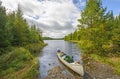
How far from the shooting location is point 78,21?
3547cm

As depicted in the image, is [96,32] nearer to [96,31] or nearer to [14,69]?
[96,31]

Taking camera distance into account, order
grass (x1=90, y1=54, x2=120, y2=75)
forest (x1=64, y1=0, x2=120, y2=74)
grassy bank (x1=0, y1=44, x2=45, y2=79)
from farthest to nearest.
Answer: forest (x1=64, y1=0, x2=120, y2=74), grass (x1=90, y1=54, x2=120, y2=75), grassy bank (x1=0, y1=44, x2=45, y2=79)

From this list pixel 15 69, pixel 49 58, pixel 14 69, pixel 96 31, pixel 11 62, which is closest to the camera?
pixel 14 69

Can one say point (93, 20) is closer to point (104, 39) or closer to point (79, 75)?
point (104, 39)

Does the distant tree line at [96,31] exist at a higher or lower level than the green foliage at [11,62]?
higher

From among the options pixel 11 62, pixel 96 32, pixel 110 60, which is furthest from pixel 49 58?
pixel 11 62

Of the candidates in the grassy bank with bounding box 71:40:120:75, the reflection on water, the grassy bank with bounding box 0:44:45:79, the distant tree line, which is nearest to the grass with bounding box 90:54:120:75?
the grassy bank with bounding box 71:40:120:75

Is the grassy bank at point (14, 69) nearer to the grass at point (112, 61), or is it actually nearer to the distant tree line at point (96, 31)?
the grass at point (112, 61)

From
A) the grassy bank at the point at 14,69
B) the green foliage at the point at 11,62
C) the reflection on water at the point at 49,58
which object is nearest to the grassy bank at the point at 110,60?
the reflection on water at the point at 49,58

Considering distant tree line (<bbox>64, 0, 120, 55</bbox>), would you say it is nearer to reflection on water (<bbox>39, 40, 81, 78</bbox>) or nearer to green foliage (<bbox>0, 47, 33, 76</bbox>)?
reflection on water (<bbox>39, 40, 81, 78</bbox>)

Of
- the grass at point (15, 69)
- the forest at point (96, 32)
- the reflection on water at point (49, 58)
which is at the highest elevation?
the forest at point (96, 32)

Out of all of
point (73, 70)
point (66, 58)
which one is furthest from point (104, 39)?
point (73, 70)

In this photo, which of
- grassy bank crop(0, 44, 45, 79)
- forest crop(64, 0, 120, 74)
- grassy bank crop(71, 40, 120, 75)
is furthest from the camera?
forest crop(64, 0, 120, 74)

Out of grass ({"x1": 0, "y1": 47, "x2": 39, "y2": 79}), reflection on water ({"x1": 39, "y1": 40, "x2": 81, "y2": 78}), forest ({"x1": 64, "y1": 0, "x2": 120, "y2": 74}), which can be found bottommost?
reflection on water ({"x1": 39, "y1": 40, "x2": 81, "y2": 78})
